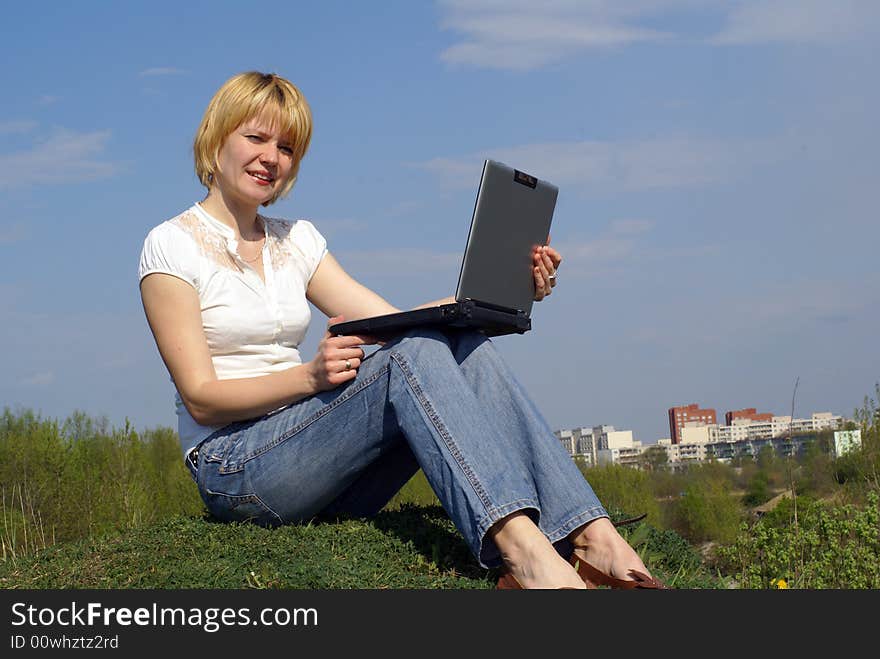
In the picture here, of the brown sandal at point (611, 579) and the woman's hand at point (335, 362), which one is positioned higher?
the woman's hand at point (335, 362)

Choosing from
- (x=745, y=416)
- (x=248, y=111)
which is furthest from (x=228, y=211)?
(x=745, y=416)

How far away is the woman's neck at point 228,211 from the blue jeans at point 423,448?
2.78 feet

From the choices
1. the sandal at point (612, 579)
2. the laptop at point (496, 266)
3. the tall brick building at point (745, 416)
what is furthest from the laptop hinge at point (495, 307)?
the tall brick building at point (745, 416)

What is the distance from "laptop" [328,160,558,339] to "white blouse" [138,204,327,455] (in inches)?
17.9

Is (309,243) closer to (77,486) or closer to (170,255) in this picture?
(170,255)

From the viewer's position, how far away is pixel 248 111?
3.54 metres

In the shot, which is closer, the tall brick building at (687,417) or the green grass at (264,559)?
the green grass at (264,559)

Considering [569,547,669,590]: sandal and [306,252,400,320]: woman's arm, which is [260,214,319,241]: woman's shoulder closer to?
[306,252,400,320]: woman's arm

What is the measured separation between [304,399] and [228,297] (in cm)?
52

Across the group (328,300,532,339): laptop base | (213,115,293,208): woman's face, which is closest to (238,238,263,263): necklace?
(213,115,293,208): woman's face

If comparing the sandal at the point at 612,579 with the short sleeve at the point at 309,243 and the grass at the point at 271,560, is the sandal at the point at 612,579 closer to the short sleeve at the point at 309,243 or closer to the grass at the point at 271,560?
the grass at the point at 271,560

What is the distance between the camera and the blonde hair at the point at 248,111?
11.6 feet

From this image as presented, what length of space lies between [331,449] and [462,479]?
565 millimetres

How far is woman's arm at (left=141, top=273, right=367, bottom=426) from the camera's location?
3.15m
